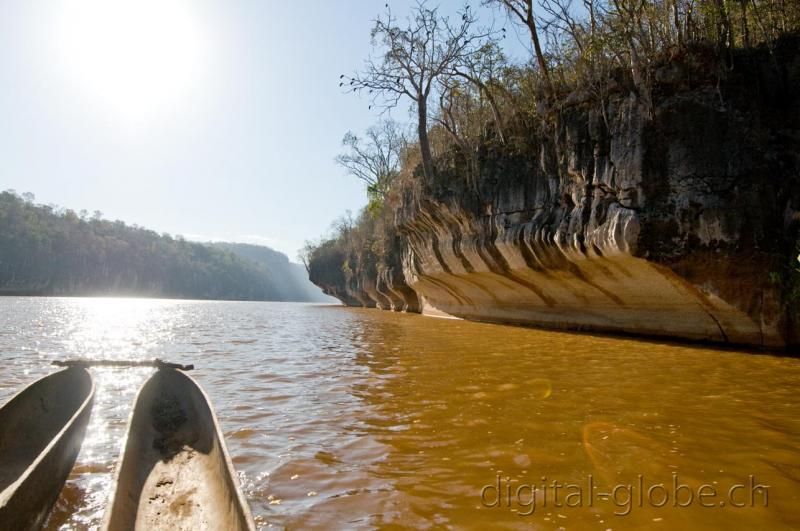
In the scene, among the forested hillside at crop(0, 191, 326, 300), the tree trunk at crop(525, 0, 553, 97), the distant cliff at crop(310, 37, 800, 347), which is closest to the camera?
the distant cliff at crop(310, 37, 800, 347)

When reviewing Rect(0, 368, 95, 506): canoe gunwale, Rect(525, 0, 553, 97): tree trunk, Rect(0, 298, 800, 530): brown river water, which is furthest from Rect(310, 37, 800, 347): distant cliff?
Rect(0, 368, 95, 506): canoe gunwale

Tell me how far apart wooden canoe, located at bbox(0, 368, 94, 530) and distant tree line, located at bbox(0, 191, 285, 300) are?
272 feet

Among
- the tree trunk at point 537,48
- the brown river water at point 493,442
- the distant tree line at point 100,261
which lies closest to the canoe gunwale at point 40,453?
the brown river water at point 493,442

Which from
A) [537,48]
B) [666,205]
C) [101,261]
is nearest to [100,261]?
[101,261]

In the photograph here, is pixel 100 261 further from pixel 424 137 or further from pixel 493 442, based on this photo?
pixel 493 442

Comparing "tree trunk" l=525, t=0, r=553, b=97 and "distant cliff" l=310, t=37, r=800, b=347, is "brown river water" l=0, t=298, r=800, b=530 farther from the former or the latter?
"tree trunk" l=525, t=0, r=553, b=97

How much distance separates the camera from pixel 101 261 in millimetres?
83438

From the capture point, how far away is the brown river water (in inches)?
96.0

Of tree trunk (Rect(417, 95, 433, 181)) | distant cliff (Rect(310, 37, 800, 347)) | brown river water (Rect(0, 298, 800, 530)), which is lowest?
brown river water (Rect(0, 298, 800, 530))

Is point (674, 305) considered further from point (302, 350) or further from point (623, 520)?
point (623, 520)

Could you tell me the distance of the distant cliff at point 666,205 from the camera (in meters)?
8.77

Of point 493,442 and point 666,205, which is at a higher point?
point 666,205

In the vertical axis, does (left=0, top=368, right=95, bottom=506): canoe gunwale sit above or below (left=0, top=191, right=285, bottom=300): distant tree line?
below

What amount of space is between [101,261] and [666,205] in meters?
96.6
